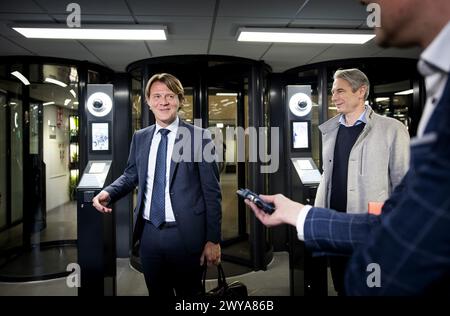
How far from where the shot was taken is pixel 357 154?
224cm

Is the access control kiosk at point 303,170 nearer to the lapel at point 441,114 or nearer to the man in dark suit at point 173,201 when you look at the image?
the man in dark suit at point 173,201

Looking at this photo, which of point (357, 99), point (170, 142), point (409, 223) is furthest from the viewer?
point (357, 99)

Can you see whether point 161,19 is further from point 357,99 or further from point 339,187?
point 339,187

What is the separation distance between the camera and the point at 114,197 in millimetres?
2312

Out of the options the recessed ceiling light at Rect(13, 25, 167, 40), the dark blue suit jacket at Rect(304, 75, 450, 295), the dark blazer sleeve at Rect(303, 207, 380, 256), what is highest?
the recessed ceiling light at Rect(13, 25, 167, 40)

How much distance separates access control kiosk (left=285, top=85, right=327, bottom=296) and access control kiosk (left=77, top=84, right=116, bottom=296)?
5.45 feet

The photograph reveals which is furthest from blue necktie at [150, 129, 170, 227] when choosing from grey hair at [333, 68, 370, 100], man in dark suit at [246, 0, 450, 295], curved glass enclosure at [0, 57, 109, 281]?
curved glass enclosure at [0, 57, 109, 281]

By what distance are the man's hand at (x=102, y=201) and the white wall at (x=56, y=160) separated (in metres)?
4.18

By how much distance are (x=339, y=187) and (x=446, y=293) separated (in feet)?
5.73

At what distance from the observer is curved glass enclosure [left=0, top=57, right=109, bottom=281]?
466 cm

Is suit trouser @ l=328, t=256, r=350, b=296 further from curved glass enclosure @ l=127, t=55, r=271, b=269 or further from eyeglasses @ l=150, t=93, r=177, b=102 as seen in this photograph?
curved glass enclosure @ l=127, t=55, r=271, b=269

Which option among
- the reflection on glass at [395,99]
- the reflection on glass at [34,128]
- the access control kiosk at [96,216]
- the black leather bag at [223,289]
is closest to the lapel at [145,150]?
the black leather bag at [223,289]

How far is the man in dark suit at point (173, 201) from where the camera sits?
6.86 ft
